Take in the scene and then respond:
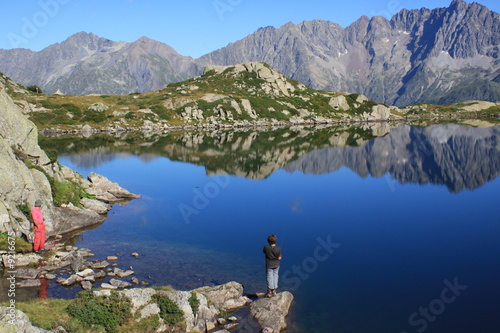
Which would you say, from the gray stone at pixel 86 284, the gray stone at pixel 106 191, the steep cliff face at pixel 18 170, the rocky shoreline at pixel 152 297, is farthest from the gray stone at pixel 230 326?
the gray stone at pixel 106 191

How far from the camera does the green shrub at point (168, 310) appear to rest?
18.9 metres

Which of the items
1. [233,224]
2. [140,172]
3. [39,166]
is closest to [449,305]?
[233,224]

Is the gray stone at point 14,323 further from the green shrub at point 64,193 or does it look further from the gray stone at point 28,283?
the green shrub at point 64,193

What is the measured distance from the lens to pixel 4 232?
91.9 feet

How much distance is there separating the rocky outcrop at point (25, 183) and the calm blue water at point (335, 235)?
8.86 ft

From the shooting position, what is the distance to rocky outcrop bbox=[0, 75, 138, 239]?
98.7 feet

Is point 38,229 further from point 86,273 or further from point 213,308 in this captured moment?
point 213,308

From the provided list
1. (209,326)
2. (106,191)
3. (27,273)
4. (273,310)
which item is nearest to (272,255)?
(273,310)

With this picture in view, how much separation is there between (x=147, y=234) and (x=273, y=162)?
4659cm

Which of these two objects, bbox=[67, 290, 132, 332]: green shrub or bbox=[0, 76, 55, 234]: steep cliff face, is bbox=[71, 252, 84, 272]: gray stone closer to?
bbox=[0, 76, 55, 234]: steep cliff face

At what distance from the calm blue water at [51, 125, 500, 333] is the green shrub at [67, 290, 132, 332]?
6.80 meters

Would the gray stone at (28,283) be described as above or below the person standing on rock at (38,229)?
below

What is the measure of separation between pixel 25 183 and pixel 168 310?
68.0 ft

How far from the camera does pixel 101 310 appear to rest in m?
17.7
